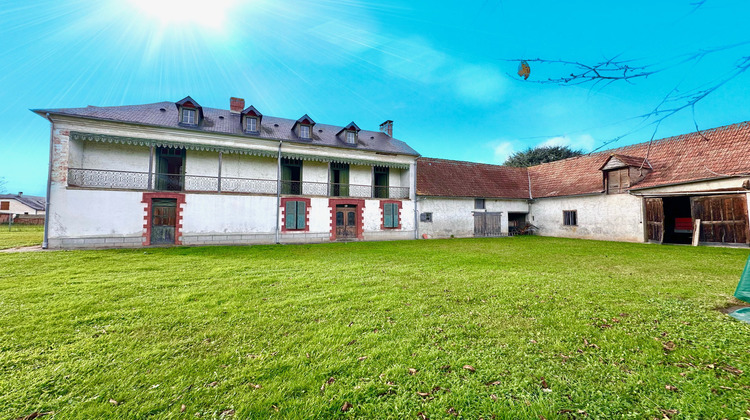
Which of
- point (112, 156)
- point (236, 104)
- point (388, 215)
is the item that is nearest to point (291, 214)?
point (388, 215)

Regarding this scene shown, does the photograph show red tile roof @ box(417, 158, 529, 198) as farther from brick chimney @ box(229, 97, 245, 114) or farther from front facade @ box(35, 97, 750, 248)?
brick chimney @ box(229, 97, 245, 114)

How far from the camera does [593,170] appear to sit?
58.1 feet

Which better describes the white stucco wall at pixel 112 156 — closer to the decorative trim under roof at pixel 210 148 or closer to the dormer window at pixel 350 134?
the decorative trim under roof at pixel 210 148

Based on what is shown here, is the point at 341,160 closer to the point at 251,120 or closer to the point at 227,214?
the point at 251,120

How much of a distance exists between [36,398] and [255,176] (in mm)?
14015

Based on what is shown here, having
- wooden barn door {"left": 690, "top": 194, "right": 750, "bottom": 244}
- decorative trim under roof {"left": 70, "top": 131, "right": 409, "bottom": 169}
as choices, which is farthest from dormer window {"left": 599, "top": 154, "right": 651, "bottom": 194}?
decorative trim under roof {"left": 70, "top": 131, "right": 409, "bottom": 169}

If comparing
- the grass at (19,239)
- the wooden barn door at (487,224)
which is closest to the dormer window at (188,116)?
the grass at (19,239)

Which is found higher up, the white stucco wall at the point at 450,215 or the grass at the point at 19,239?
the white stucco wall at the point at 450,215

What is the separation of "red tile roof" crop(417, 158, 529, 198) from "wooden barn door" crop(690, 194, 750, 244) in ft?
29.0

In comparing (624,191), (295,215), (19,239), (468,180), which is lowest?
(19,239)

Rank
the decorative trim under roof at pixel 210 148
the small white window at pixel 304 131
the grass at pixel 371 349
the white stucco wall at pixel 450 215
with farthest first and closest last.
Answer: the white stucco wall at pixel 450 215 → the small white window at pixel 304 131 → the decorative trim under roof at pixel 210 148 → the grass at pixel 371 349

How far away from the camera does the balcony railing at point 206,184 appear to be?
40.6 ft

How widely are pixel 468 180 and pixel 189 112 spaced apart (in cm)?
1770

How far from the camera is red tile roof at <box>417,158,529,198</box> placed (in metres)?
18.5
